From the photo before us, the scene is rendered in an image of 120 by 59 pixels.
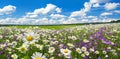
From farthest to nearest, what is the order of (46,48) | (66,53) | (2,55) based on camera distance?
(46,48) < (2,55) < (66,53)

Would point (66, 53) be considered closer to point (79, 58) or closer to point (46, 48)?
point (79, 58)

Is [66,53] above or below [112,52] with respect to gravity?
above

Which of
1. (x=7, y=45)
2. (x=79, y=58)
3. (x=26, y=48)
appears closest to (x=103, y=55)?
(x=79, y=58)

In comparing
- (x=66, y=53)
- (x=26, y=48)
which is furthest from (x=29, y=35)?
(x=66, y=53)

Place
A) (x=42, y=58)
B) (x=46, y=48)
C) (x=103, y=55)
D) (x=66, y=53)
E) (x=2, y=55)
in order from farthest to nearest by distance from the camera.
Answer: (x=103, y=55) < (x=46, y=48) < (x=2, y=55) < (x=66, y=53) < (x=42, y=58)

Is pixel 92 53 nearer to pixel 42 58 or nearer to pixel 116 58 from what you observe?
pixel 116 58

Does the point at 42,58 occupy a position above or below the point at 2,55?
above

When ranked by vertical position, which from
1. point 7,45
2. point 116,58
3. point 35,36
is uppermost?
point 35,36

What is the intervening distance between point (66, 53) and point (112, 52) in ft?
11.8

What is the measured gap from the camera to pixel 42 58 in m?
3.39

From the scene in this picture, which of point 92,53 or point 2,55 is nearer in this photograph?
point 2,55

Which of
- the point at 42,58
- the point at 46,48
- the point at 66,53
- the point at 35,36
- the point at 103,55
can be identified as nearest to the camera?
the point at 42,58

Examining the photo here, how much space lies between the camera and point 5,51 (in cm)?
816

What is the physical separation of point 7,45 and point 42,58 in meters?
5.26
